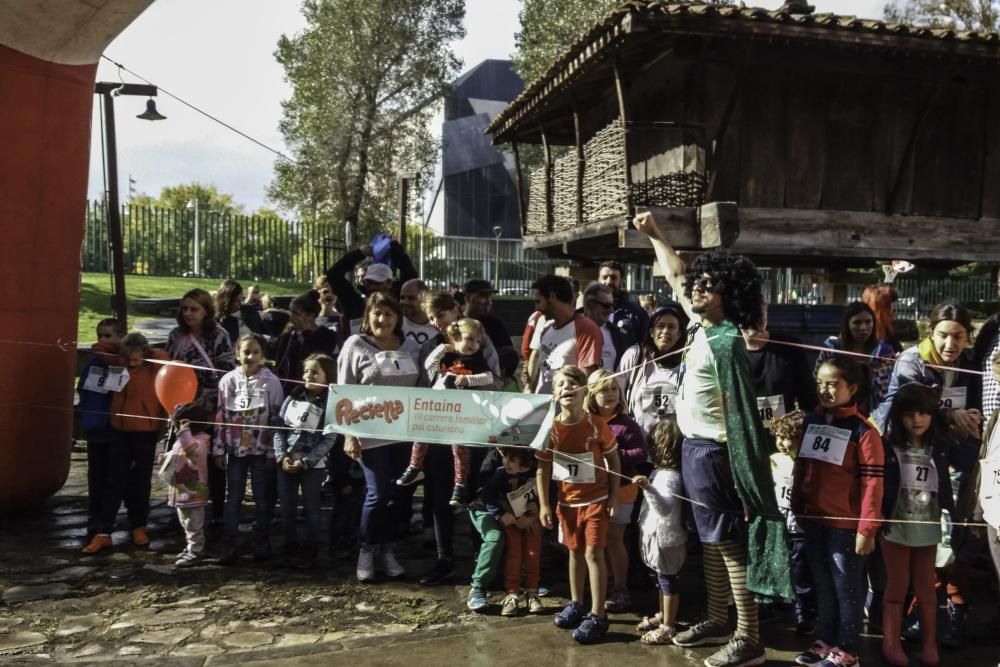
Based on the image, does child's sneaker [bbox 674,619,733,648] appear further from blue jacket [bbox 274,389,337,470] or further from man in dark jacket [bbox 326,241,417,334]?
man in dark jacket [bbox 326,241,417,334]

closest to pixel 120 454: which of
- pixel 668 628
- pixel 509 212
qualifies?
pixel 668 628

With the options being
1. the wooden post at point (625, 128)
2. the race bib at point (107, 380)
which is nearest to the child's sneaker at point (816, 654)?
the race bib at point (107, 380)

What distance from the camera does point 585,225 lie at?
13.6 metres

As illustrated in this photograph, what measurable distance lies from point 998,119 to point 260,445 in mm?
11963

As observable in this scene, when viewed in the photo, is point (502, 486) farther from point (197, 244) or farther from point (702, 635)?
point (197, 244)

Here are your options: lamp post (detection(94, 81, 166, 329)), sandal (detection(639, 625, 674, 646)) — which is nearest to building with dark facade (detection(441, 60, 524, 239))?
lamp post (detection(94, 81, 166, 329))

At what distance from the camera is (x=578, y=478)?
4805 millimetres

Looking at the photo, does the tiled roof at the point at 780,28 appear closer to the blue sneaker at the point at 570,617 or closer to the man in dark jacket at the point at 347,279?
the man in dark jacket at the point at 347,279

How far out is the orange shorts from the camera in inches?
186

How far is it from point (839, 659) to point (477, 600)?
6.33 ft

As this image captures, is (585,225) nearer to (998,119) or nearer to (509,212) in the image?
(998,119)

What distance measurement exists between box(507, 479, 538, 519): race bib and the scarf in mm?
1288

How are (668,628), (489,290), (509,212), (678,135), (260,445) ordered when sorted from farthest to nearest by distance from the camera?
(509,212) → (678,135) → (489,290) → (260,445) → (668,628)

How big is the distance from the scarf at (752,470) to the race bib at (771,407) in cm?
81
